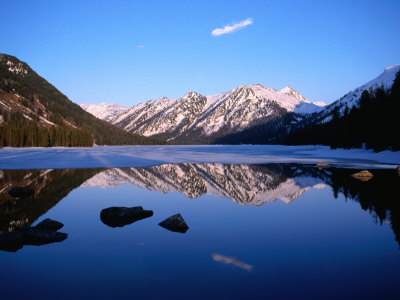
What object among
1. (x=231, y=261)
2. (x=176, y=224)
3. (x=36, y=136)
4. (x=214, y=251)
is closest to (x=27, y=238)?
(x=176, y=224)

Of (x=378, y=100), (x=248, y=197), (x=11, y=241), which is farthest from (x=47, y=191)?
(x=378, y=100)

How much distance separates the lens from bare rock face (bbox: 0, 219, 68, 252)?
10.2 metres

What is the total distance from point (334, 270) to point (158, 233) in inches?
259

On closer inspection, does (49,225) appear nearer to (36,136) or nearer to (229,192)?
(229,192)

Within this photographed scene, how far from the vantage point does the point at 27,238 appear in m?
10.6

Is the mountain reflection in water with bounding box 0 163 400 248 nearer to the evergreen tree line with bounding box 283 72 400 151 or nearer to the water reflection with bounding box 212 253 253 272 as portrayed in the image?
the water reflection with bounding box 212 253 253 272

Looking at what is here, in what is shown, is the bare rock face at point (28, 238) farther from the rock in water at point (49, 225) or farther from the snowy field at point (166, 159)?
the snowy field at point (166, 159)

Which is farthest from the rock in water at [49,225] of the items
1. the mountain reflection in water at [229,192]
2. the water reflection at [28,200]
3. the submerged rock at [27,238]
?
the mountain reflection in water at [229,192]

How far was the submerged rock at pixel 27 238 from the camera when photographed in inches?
402

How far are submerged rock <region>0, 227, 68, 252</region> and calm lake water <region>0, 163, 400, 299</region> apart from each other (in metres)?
0.13

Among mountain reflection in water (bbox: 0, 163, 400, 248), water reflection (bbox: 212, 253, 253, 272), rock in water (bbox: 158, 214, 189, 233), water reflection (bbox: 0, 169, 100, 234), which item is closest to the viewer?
water reflection (bbox: 212, 253, 253, 272)

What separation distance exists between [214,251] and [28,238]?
6.81 metres

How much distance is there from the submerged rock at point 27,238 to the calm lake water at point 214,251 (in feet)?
0.43

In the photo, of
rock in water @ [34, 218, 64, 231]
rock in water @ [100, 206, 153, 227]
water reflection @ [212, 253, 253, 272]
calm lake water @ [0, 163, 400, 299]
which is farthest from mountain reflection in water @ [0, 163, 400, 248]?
water reflection @ [212, 253, 253, 272]
